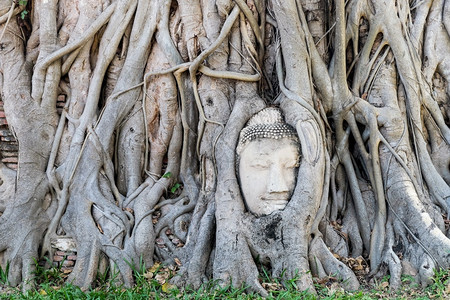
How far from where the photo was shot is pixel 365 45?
4.55m

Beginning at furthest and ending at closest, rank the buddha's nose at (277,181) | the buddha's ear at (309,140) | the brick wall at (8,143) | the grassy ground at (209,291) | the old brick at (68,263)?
the brick wall at (8,143) → the old brick at (68,263) → the buddha's ear at (309,140) → the buddha's nose at (277,181) → the grassy ground at (209,291)

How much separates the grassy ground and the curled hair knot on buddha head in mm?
1093

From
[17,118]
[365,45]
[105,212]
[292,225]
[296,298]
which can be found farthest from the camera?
[365,45]

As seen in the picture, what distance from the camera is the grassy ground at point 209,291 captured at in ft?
11.0

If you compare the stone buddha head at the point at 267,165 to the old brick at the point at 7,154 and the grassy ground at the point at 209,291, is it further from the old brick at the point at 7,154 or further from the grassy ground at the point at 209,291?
the old brick at the point at 7,154

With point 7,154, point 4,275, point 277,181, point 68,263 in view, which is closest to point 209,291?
point 277,181

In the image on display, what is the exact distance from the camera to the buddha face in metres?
3.77

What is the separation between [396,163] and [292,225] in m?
1.19

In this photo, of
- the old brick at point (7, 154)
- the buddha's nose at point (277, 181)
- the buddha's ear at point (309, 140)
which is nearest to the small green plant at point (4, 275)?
the old brick at point (7, 154)

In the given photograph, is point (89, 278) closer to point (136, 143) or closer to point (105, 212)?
point (105, 212)

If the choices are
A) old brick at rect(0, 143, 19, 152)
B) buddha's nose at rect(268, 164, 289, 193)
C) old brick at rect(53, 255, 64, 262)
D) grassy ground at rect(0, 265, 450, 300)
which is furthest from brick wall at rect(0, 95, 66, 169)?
buddha's nose at rect(268, 164, 289, 193)

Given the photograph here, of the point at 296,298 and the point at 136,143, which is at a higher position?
the point at 136,143

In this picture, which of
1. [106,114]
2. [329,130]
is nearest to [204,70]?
[106,114]

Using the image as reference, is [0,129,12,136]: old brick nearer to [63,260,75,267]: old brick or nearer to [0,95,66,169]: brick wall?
[0,95,66,169]: brick wall
